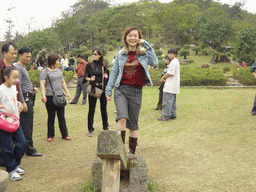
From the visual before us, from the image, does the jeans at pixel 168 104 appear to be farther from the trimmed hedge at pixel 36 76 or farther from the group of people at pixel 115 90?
the trimmed hedge at pixel 36 76

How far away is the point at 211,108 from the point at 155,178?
16.7 ft

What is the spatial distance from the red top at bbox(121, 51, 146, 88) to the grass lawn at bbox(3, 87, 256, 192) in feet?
4.22

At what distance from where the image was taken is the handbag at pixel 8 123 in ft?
10.2

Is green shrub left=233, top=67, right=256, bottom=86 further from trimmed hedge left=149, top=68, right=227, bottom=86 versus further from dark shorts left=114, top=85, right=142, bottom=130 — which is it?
dark shorts left=114, top=85, right=142, bottom=130

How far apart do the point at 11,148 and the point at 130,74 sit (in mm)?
1811

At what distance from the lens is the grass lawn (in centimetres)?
318

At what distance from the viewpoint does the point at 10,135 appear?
3.24 m

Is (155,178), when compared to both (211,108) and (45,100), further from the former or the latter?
(211,108)

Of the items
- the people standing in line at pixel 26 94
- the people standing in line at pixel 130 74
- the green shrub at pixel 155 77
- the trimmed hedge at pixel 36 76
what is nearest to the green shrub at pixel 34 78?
the trimmed hedge at pixel 36 76

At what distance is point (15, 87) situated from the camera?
3.53m

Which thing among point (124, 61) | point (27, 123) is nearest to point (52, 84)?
point (27, 123)

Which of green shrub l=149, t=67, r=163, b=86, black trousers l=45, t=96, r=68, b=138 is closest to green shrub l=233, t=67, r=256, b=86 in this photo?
green shrub l=149, t=67, r=163, b=86

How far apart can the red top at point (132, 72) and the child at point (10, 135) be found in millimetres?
1465

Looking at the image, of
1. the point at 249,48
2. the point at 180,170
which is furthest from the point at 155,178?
the point at 249,48
